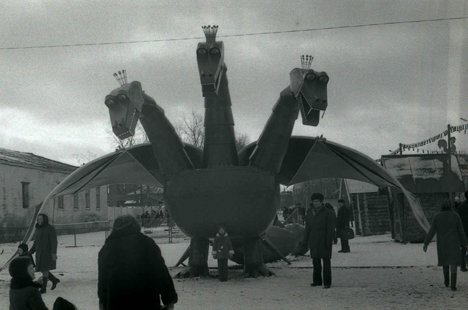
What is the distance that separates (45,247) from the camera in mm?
11680

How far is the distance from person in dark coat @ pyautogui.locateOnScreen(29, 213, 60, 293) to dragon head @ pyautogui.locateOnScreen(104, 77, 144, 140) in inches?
109

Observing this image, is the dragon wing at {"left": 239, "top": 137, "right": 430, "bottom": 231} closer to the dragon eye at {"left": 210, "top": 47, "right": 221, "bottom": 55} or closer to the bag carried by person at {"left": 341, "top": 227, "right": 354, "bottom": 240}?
the dragon eye at {"left": 210, "top": 47, "right": 221, "bottom": 55}

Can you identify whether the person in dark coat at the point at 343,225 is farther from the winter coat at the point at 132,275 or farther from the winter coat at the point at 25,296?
the winter coat at the point at 25,296

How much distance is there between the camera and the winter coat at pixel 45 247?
11.6 meters

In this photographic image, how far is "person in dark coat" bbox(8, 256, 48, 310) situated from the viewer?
16.2 feet

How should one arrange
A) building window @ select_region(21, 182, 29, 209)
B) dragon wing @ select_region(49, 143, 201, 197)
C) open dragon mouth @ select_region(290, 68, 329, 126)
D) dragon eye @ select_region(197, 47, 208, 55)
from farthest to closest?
building window @ select_region(21, 182, 29, 209) < dragon wing @ select_region(49, 143, 201, 197) < open dragon mouth @ select_region(290, 68, 329, 126) < dragon eye @ select_region(197, 47, 208, 55)

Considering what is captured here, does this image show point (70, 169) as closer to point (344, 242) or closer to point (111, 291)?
point (344, 242)

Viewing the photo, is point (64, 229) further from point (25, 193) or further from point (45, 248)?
point (45, 248)

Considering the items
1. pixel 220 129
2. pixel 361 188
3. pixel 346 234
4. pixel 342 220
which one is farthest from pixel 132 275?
→ pixel 361 188

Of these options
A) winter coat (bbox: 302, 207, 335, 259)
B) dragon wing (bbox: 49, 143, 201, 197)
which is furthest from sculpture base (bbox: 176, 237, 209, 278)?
winter coat (bbox: 302, 207, 335, 259)

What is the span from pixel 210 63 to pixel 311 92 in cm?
182

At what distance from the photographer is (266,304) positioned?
9.19 meters

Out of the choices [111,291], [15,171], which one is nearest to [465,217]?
[111,291]

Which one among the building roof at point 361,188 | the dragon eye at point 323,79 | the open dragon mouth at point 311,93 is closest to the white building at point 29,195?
the building roof at point 361,188
